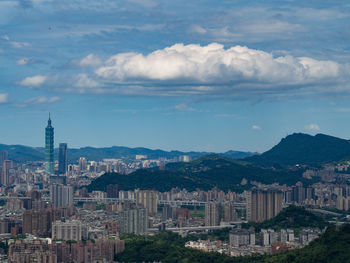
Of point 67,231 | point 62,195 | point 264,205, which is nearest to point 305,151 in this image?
point 62,195

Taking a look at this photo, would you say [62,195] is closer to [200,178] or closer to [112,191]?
[112,191]

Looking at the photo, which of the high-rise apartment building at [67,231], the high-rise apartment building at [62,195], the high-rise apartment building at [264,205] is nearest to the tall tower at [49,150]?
the high-rise apartment building at [62,195]

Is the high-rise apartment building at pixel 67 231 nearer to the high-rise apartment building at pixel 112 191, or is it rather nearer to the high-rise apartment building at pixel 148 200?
the high-rise apartment building at pixel 148 200

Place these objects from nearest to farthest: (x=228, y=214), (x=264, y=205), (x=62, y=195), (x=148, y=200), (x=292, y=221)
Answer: (x=292, y=221) → (x=228, y=214) → (x=264, y=205) → (x=148, y=200) → (x=62, y=195)

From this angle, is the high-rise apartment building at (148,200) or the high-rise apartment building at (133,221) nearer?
the high-rise apartment building at (133,221)

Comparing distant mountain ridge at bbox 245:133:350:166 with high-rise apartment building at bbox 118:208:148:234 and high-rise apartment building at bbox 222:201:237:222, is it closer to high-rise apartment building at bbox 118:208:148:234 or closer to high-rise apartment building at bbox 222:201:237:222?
high-rise apartment building at bbox 222:201:237:222

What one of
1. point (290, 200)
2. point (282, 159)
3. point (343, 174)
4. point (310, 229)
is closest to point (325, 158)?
point (282, 159)
